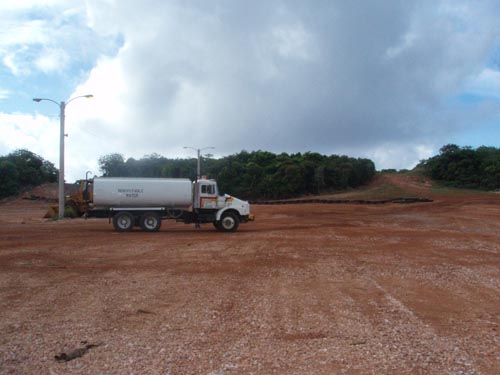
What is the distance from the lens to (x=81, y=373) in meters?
5.50

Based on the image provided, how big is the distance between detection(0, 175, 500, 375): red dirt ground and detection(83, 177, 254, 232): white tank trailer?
23.8 feet

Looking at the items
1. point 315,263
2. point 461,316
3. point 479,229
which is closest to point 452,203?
point 479,229

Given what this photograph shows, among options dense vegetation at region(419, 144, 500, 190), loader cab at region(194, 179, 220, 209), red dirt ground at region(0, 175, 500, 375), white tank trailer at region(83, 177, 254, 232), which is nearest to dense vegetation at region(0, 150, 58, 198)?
white tank trailer at region(83, 177, 254, 232)

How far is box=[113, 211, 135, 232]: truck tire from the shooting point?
24641 mm

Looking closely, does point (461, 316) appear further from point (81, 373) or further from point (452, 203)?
point (452, 203)

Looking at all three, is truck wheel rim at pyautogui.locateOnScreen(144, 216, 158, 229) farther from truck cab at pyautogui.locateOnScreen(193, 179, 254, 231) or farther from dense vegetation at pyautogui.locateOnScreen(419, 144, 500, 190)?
dense vegetation at pyautogui.locateOnScreen(419, 144, 500, 190)

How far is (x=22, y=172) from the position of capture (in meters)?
78.3

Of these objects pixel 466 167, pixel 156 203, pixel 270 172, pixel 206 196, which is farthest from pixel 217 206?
pixel 270 172

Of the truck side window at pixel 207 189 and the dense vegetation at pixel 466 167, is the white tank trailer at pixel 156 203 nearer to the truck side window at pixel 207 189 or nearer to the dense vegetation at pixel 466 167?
the truck side window at pixel 207 189

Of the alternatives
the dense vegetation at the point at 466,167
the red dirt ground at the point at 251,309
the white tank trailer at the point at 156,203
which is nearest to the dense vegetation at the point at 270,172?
the dense vegetation at the point at 466,167

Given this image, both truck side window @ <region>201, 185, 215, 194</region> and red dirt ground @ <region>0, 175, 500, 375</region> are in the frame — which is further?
truck side window @ <region>201, 185, 215, 194</region>

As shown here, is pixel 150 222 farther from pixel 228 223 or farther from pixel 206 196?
pixel 228 223

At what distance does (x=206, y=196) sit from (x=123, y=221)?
440 centimetres

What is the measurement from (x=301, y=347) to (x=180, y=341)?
5.36 feet
